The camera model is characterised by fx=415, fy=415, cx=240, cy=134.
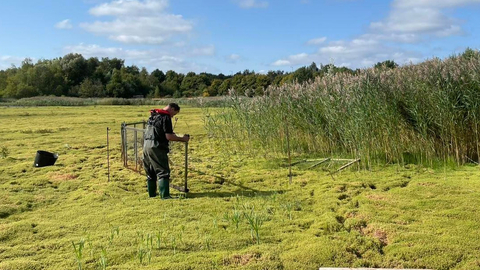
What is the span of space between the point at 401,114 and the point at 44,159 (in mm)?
6318

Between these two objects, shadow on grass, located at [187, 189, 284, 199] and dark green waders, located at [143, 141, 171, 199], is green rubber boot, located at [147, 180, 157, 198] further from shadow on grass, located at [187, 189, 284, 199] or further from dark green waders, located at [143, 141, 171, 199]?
shadow on grass, located at [187, 189, 284, 199]

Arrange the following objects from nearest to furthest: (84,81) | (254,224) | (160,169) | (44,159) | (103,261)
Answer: (103,261) < (254,224) < (160,169) < (44,159) < (84,81)

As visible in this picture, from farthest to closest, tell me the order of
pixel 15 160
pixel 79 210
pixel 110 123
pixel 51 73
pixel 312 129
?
pixel 51 73, pixel 110 123, pixel 15 160, pixel 312 129, pixel 79 210

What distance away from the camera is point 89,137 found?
12328mm

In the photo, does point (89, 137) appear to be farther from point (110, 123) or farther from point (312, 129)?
point (312, 129)

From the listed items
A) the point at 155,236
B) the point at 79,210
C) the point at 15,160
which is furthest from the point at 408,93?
the point at 15,160

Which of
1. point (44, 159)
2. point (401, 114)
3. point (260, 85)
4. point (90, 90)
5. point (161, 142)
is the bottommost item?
point (44, 159)

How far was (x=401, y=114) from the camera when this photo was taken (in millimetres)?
6797

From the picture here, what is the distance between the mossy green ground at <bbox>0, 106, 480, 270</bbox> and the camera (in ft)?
11.2

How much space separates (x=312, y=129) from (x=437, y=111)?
7.41ft

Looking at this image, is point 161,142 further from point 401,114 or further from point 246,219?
point 401,114

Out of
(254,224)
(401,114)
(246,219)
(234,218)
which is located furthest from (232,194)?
(401,114)

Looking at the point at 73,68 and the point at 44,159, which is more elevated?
the point at 73,68

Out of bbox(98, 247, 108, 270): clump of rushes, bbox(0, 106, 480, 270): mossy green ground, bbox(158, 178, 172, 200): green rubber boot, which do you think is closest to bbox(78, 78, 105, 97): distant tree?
bbox(0, 106, 480, 270): mossy green ground
